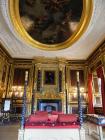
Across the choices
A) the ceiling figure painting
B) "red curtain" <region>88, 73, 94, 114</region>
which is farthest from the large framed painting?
the ceiling figure painting

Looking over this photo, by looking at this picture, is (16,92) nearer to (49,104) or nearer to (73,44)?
(49,104)

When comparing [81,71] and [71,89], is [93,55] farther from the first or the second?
[71,89]

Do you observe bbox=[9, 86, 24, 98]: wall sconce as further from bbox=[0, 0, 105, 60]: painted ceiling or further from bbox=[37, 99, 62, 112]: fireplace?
bbox=[0, 0, 105, 60]: painted ceiling

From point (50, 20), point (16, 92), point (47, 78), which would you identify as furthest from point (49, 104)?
point (50, 20)

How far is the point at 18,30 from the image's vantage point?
7902mm

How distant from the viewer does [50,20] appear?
759 cm

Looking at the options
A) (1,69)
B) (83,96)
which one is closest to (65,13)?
(1,69)

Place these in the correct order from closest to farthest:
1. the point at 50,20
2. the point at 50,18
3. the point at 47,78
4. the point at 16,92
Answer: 1. the point at 50,18
2. the point at 50,20
3. the point at 16,92
4. the point at 47,78

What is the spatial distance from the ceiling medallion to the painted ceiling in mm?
296

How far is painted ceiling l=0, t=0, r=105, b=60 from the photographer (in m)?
6.52

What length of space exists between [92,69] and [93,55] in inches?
44.3

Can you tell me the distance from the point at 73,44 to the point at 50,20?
101 inches

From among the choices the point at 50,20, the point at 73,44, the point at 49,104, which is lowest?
the point at 49,104

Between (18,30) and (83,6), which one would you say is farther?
(18,30)
